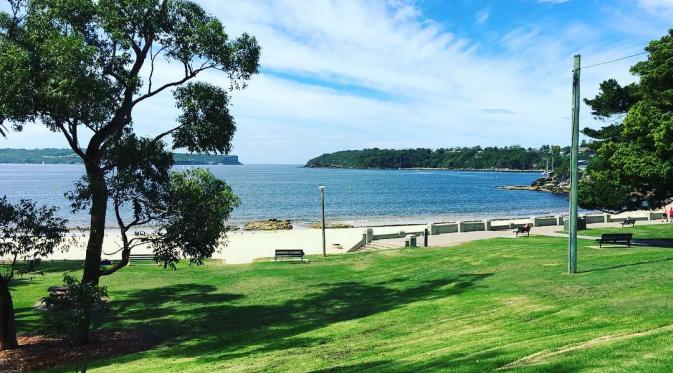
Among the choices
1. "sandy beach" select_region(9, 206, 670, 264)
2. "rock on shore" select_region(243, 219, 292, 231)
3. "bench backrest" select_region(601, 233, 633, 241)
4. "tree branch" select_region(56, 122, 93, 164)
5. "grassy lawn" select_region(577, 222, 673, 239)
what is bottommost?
"rock on shore" select_region(243, 219, 292, 231)

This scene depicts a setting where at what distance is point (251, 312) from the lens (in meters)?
18.2

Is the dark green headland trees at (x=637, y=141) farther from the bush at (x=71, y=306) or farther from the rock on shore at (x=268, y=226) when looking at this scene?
the rock on shore at (x=268, y=226)

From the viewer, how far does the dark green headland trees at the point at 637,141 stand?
71.3 feet

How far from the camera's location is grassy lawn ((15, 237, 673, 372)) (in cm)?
938

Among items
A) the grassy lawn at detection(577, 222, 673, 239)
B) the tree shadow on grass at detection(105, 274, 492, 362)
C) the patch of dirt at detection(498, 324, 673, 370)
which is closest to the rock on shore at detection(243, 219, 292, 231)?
the grassy lawn at detection(577, 222, 673, 239)

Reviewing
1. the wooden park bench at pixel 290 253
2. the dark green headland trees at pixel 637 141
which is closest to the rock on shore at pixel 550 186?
the dark green headland trees at pixel 637 141

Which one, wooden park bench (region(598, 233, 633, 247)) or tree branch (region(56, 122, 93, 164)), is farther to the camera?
wooden park bench (region(598, 233, 633, 247))

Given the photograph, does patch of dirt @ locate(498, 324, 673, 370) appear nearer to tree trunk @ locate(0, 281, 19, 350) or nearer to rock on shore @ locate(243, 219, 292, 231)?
tree trunk @ locate(0, 281, 19, 350)

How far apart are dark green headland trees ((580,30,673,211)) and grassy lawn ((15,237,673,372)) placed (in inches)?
119

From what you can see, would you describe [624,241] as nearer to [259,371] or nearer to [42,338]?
[259,371]

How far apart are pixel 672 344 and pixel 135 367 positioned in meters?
11.0

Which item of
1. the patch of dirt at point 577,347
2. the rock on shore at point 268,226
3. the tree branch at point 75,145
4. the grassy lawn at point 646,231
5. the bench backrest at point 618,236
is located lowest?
the rock on shore at point 268,226

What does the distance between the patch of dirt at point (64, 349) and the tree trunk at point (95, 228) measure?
1.93ft

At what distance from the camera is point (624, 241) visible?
2539 centimetres
